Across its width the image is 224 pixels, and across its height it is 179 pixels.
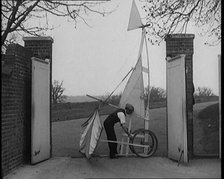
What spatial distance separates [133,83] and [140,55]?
73 centimetres

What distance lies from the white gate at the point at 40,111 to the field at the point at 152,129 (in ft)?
2.91

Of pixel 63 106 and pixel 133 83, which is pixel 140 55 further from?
pixel 63 106

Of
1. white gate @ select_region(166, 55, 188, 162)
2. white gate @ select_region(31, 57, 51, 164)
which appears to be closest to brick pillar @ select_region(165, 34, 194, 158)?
white gate @ select_region(166, 55, 188, 162)

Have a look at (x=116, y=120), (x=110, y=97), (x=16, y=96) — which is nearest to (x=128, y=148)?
(x=116, y=120)

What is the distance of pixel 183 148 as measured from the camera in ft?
23.6

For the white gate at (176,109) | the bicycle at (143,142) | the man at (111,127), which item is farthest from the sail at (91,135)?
the white gate at (176,109)

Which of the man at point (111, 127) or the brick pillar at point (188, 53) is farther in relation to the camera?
the brick pillar at point (188, 53)

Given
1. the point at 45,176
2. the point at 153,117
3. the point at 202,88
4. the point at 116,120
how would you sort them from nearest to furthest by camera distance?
the point at 45,176, the point at 116,120, the point at 202,88, the point at 153,117

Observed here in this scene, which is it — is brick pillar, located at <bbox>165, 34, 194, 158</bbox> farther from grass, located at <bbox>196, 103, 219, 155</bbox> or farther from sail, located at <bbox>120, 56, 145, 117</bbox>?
sail, located at <bbox>120, 56, 145, 117</bbox>

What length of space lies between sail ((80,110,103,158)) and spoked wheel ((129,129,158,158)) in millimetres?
941

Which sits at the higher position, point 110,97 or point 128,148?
point 110,97

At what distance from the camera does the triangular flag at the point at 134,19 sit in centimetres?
816

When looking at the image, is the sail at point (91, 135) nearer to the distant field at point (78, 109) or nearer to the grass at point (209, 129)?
the distant field at point (78, 109)

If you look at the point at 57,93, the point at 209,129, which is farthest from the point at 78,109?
the point at 209,129
